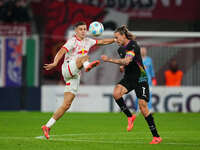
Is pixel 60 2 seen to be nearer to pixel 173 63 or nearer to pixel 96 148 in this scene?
pixel 173 63

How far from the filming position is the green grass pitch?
10.2 meters

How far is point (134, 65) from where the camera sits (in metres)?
11.4

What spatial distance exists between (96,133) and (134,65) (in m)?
2.19

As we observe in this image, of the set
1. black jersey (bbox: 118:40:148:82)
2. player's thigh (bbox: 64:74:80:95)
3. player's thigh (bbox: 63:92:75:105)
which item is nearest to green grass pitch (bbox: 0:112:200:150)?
player's thigh (bbox: 63:92:75:105)

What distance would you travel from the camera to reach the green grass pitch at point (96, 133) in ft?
33.4

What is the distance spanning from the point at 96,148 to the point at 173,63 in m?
11.7

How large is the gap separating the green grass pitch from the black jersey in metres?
1.20

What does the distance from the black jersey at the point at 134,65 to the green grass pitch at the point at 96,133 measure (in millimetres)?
1195

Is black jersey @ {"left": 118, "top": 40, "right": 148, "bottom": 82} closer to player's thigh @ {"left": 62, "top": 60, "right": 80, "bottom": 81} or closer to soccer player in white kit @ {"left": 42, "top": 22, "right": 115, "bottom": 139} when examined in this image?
soccer player in white kit @ {"left": 42, "top": 22, "right": 115, "bottom": 139}

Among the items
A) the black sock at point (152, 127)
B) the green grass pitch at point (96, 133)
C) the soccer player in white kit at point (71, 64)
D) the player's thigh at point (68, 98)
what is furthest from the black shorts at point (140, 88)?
the player's thigh at point (68, 98)

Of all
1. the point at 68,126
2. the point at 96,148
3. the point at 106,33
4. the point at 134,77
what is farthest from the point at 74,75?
A: the point at 106,33

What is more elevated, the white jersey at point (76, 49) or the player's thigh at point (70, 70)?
the white jersey at point (76, 49)

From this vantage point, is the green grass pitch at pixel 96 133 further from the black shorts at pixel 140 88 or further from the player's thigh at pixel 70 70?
the player's thigh at pixel 70 70

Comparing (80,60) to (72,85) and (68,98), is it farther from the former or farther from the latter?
(68,98)
